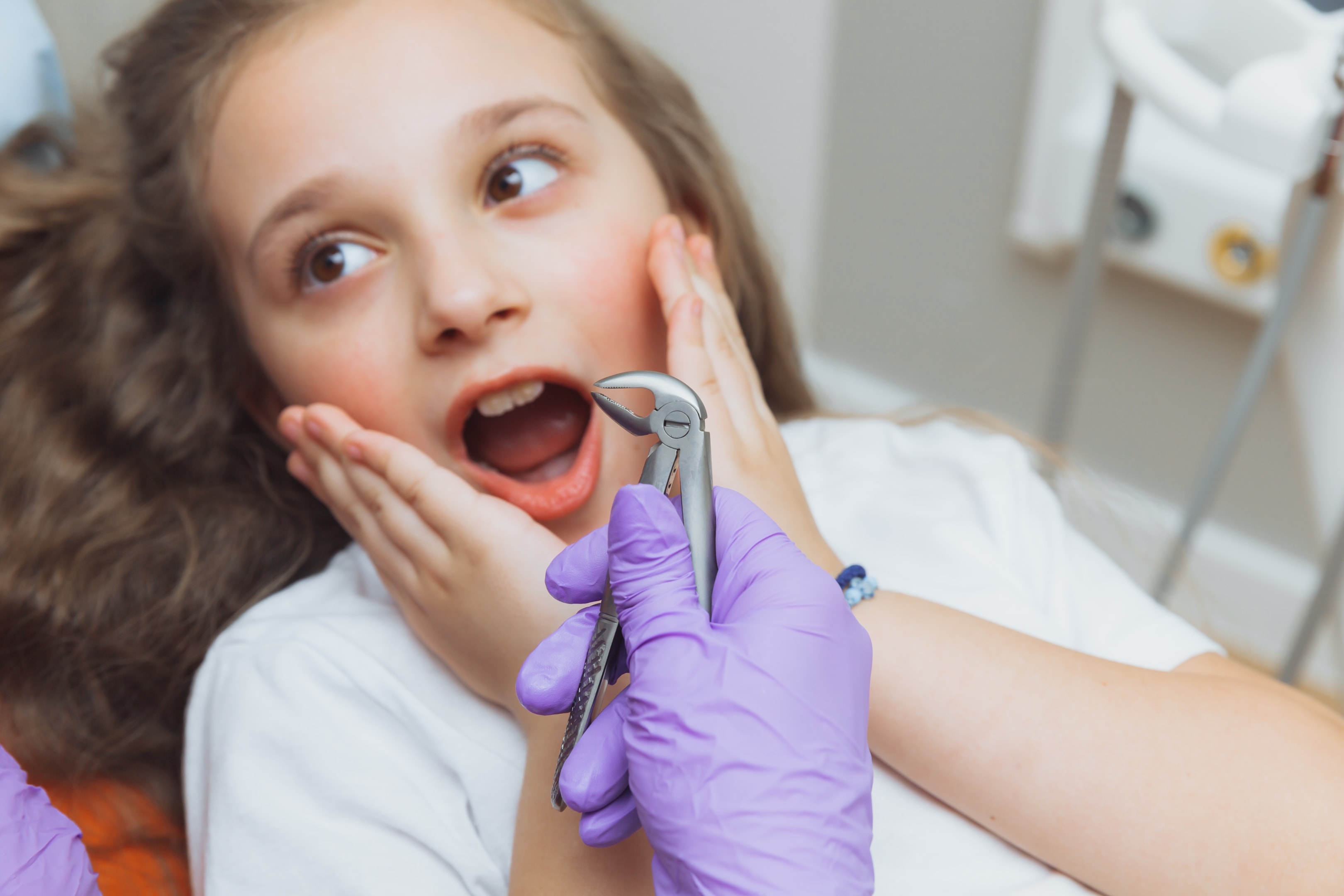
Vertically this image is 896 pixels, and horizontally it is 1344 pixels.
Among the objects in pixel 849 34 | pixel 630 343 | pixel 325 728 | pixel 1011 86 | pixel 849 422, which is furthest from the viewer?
pixel 849 34

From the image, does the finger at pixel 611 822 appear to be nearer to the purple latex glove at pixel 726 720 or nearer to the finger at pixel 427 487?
the purple latex glove at pixel 726 720

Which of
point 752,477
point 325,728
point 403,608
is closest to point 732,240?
point 752,477

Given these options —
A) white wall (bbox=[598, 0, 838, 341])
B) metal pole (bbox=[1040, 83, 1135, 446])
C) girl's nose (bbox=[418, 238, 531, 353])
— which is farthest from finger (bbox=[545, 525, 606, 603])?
white wall (bbox=[598, 0, 838, 341])

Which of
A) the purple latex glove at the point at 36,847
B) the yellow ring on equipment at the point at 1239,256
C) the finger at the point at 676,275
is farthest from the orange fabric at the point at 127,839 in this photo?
the yellow ring on equipment at the point at 1239,256

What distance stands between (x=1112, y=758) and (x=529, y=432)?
1.77ft

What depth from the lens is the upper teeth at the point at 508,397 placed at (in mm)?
869

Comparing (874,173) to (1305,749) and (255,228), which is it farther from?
(1305,749)

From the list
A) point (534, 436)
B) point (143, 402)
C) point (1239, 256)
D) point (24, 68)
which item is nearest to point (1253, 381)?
point (1239, 256)

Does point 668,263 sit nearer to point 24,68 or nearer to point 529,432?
point 529,432

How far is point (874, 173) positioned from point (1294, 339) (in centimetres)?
96

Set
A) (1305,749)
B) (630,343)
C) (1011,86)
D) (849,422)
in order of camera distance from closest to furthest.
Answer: (1305,749) < (630,343) < (849,422) < (1011,86)

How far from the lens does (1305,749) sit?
71 cm

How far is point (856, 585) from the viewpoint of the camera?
78cm

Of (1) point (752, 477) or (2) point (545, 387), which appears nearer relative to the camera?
(1) point (752, 477)
